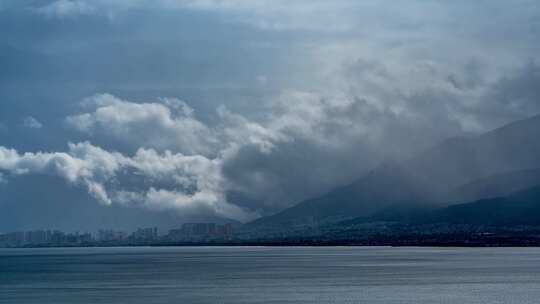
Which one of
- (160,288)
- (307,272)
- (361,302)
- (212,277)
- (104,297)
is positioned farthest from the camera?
(307,272)

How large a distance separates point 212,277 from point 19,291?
32751mm

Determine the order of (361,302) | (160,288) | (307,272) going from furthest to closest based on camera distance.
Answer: (307,272) → (160,288) → (361,302)

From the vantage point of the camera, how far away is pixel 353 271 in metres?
157

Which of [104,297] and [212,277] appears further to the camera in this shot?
[212,277]

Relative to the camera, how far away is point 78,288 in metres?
121

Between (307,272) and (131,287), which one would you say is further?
(307,272)

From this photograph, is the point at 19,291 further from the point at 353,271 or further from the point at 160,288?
the point at 353,271

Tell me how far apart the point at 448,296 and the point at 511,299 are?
6.99 meters

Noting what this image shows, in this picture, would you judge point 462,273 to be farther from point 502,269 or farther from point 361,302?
point 361,302

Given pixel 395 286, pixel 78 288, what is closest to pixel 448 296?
pixel 395 286

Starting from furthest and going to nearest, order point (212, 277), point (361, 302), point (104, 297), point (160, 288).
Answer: point (212, 277), point (160, 288), point (104, 297), point (361, 302)

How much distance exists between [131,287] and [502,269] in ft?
215

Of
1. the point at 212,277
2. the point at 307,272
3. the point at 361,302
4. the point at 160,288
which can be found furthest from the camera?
the point at 307,272

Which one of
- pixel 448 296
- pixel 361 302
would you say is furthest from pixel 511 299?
pixel 361 302
